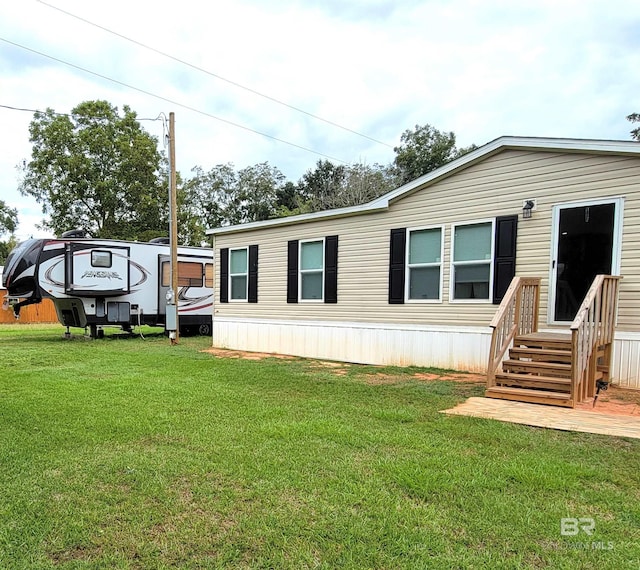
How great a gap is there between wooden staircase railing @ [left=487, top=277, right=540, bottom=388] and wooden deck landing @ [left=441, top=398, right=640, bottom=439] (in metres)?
0.52

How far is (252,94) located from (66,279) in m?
7.38

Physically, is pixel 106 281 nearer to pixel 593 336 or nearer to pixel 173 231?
pixel 173 231

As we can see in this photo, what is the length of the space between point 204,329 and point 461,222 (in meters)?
9.88

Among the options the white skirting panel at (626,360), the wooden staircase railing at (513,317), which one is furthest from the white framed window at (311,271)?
the white skirting panel at (626,360)

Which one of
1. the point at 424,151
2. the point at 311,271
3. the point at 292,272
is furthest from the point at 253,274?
the point at 424,151

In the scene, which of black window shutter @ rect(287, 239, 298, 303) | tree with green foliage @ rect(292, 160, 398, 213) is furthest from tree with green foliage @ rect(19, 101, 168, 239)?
black window shutter @ rect(287, 239, 298, 303)

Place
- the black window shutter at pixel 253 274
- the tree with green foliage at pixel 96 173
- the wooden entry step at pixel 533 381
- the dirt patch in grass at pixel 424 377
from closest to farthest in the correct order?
the wooden entry step at pixel 533 381, the dirt patch in grass at pixel 424 377, the black window shutter at pixel 253 274, the tree with green foliage at pixel 96 173

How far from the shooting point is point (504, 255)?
642 centimetres

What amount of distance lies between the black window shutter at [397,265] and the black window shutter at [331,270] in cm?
122

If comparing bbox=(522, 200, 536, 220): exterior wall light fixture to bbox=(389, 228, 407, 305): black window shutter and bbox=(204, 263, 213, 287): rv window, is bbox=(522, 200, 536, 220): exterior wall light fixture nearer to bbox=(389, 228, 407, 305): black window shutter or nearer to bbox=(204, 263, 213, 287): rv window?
bbox=(389, 228, 407, 305): black window shutter

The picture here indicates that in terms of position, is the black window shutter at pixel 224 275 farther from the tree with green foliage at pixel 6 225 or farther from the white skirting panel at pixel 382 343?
the tree with green foliage at pixel 6 225

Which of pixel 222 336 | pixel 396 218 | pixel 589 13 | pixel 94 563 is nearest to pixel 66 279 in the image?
pixel 222 336

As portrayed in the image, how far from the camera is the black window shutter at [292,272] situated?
9008 mm

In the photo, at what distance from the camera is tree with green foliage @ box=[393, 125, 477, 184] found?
25969mm
